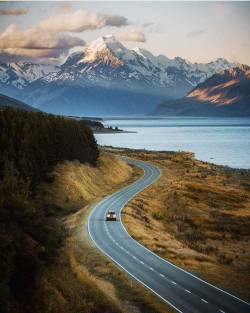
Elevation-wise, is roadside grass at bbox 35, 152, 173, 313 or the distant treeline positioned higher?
the distant treeline

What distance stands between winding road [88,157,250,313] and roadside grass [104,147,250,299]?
157 cm

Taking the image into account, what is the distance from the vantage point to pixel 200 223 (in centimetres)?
7406

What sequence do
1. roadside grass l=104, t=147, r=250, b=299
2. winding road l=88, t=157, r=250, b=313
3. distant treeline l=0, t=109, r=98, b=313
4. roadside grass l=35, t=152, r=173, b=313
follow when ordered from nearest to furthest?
distant treeline l=0, t=109, r=98, b=313
roadside grass l=35, t=152, r=173, b=313
winding road l=88, t=157, r=250, b=313
roadside grass l=104, t=147, r=250, b=299

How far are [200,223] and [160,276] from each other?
101 feet

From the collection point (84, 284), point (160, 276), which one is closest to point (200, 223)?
point (160, 276)

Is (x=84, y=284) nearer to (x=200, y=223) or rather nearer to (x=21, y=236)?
(x=21, y=236)

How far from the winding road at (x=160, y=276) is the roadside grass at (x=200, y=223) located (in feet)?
5.16

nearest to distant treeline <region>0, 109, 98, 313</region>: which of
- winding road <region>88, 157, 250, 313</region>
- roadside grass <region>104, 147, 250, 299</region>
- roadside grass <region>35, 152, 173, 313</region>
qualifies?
roadside grass <region>35, 152, 173, 313</region>

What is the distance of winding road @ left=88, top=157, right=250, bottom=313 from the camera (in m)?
37.7

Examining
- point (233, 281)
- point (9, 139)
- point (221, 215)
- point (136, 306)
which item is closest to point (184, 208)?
point (221, 215)

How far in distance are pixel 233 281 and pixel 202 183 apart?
61741 mm

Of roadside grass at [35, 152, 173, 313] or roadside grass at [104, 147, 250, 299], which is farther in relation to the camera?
roadside grass at [104, 147, 250, 299]

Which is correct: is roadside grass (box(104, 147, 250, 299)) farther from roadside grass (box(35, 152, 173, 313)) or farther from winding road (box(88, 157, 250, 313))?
roadside grass (box(35, 152, 173, 313))

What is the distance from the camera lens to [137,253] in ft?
170
